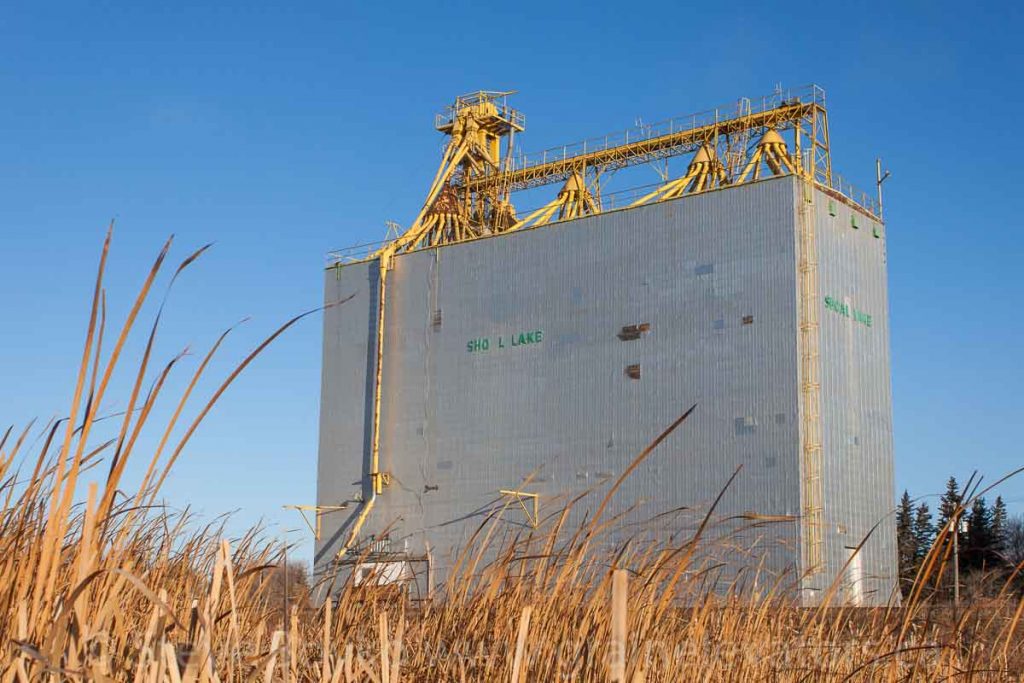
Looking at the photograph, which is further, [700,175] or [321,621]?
[700,175]

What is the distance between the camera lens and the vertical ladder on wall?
32.6 m

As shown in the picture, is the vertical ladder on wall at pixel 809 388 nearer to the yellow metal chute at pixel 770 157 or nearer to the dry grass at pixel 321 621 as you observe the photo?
the yellow metal chute at pixel 770 157

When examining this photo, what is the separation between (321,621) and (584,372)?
102ft

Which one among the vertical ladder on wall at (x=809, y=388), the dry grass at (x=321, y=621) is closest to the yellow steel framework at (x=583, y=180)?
the vertical ladder on wall at (x=809, y=388)

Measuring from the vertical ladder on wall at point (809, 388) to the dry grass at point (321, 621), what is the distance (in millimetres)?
25026

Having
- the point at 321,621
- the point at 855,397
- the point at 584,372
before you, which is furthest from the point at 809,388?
the point at 321,621

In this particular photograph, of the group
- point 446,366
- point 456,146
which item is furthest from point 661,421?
point 456,146

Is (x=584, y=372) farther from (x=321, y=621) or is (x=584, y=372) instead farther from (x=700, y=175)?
(x=321, y=621)

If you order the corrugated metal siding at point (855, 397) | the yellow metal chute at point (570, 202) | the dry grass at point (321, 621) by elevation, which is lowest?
the dry grass at point (321, 621)

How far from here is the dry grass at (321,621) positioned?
2869 millimetres

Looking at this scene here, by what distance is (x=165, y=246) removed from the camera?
2.86 meters

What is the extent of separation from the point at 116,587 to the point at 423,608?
355 cm

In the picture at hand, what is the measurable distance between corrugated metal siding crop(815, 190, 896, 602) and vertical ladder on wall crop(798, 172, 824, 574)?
15.5 inches

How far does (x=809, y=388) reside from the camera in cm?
3347
